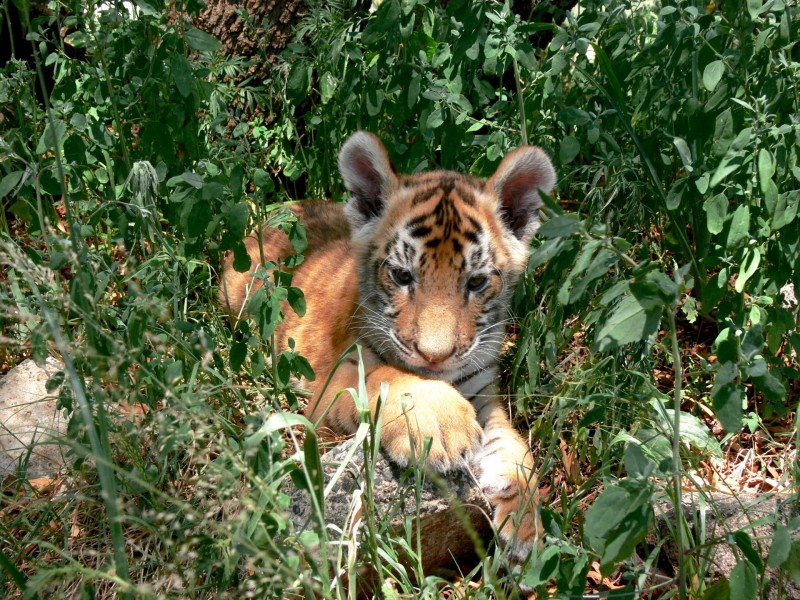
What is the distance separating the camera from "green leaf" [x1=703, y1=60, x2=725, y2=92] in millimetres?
2719

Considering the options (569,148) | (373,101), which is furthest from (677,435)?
(373,101)

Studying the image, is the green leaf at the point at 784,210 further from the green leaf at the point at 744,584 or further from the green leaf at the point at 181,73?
the green leaf at the point at 181,73

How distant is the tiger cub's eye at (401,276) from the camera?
136 inches

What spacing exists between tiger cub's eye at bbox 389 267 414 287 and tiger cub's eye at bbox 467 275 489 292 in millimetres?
241

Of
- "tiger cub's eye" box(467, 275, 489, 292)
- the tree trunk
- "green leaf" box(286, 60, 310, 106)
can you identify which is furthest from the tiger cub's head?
the tree trunk

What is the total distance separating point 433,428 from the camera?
2984mm

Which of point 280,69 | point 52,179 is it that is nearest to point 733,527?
point 52,179

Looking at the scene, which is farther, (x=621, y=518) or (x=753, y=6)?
(x=753, y=6)

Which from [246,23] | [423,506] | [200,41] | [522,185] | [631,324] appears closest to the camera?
[631,324]

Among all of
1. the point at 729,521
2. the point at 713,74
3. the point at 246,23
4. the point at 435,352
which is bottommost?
the point at 729,521

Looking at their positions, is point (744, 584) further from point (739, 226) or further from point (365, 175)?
point (365, 175)

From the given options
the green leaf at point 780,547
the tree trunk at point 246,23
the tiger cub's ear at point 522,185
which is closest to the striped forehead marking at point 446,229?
the tiger cub's ear at point 522,185

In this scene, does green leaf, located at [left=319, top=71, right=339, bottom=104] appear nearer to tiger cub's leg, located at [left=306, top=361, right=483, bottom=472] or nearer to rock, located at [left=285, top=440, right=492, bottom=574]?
tiger cub's leg, located at [left=306, top=361, right=483, bottom=472]

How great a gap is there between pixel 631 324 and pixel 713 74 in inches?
52.0
